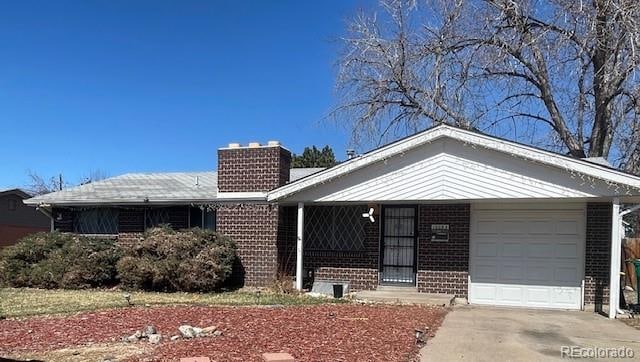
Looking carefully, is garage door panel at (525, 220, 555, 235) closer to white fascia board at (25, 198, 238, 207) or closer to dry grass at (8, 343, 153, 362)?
white fascia board at (25, 198, 238, 207)

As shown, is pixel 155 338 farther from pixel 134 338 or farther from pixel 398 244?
pixel 398 244

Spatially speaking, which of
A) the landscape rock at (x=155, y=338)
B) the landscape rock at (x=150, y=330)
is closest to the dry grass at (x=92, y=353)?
the landscape rock at (x=155, y=338)

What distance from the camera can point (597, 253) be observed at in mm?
13094

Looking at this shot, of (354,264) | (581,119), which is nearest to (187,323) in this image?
(354,264)

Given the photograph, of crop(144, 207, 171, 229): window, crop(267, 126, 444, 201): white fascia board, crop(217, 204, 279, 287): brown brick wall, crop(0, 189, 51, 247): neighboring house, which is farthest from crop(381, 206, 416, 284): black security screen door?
crop(0, 189, 51, 247): neighboring house

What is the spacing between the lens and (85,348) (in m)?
7.85

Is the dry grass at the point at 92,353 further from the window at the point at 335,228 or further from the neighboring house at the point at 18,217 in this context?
the neighboring house at the point at 18,217

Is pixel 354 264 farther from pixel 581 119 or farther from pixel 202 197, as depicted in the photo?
pixel 581 119

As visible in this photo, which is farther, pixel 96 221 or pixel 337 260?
pixel 96 221

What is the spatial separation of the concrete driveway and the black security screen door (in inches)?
102

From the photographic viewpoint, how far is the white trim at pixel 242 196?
16.0 metres

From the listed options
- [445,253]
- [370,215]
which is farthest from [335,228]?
[445,253]

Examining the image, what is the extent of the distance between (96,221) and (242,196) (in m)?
5.66

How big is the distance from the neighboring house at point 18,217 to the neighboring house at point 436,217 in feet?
59.7
